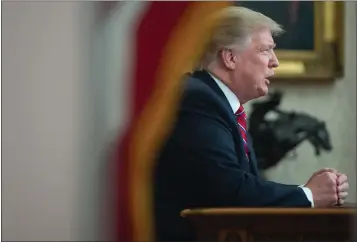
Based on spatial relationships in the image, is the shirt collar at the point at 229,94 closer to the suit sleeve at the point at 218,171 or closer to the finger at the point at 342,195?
the suit sleeve at the point at 218,171

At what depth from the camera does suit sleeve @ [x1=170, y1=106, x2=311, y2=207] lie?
1196 mm

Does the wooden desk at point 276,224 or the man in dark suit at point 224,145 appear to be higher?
the man in dark suit at point 224,145

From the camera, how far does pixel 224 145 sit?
3.99 ft

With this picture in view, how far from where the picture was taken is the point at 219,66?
124 cm

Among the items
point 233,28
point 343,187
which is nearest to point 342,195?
point 343,187

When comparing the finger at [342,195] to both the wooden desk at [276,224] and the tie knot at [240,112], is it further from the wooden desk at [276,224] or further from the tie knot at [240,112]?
the tie knot at [240,112]

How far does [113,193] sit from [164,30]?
34 cm

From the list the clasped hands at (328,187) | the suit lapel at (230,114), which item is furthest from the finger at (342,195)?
the suit lapel at (230,114)

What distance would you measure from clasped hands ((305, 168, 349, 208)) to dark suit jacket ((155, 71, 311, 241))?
0.08 ft

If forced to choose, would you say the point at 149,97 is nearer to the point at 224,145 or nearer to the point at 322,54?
the point at 224,145

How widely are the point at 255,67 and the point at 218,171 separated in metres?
0.22

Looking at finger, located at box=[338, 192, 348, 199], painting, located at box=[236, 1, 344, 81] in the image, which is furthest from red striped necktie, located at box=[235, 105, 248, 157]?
finger, located at box=[338, 192, 348, 199]

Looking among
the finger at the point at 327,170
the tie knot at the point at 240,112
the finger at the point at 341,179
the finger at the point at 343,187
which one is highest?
the tie knot at the point at 240,112

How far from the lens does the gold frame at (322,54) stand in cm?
125
